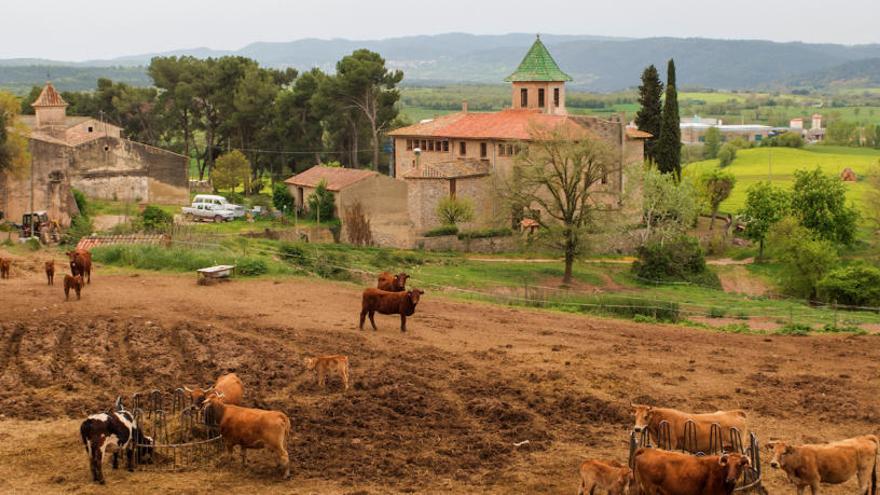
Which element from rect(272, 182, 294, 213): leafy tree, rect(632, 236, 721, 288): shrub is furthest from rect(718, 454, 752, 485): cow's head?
rect(272, 182, 294, 213): leafy tree

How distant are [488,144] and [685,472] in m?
46.2

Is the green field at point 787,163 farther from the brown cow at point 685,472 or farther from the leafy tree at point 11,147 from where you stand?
the brown cow at point 685,472

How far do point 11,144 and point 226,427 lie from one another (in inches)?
1300

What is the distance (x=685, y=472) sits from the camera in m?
15.1

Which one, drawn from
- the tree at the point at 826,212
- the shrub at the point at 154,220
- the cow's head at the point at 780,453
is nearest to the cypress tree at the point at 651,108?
the tree at the point at 826,212

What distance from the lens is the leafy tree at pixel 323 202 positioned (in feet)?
192

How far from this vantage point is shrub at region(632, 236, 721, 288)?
51.9 m

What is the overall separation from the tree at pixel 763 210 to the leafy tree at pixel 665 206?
16.7ft

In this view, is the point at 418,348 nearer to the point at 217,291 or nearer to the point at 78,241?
the point at 217,291

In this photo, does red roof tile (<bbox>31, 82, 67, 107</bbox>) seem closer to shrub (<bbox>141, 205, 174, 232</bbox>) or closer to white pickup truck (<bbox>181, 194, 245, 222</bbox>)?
white pickup truck (<bbox>181, 194, 245, 222</bbox>)

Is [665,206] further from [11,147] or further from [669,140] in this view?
[11,147]

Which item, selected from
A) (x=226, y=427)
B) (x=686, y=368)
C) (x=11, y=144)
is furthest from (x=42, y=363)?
(x=11, y=144)

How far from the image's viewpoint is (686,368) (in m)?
24.1

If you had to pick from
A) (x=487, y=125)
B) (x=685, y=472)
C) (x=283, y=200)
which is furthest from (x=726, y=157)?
(x=685, y=472)
